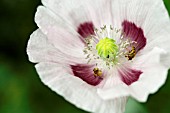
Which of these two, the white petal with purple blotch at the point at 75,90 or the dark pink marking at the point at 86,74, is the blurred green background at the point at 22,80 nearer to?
the dark pink marking at the point at 86,74

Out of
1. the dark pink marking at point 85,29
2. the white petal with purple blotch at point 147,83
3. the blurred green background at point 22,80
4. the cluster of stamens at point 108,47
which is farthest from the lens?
the blurred green background at point 22,80

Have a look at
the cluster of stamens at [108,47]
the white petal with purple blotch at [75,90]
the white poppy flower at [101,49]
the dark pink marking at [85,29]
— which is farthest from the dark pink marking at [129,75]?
the dark pink marking at [85,29]

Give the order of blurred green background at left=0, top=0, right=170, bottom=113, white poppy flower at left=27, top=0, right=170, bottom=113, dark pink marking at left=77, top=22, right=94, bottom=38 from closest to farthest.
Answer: white poppy flower at left=27, top=0, right=170, bottom=113, dark pink marking at left=77, top=22, right=94, bottom=38, blurred green background at left=0, top=0, right=170, bottom=113

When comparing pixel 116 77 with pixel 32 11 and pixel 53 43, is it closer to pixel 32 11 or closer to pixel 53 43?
pixel 53 43

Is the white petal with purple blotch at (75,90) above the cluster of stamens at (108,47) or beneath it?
beneath

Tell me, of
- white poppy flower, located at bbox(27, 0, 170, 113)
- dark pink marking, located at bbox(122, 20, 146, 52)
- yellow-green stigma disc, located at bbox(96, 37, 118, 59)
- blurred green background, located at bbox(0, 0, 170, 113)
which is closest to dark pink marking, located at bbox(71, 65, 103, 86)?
→ white poppy flower, located at bbox(27, 0, 170, 113)

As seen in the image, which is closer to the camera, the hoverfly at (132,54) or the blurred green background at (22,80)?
the hoverfly at (132,54)

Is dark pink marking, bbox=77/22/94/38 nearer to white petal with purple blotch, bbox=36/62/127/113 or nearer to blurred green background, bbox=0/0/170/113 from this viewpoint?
white petal with purple blotch, bbox=36/62/127/113

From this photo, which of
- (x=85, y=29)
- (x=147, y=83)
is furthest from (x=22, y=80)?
(x=147, y=83)
